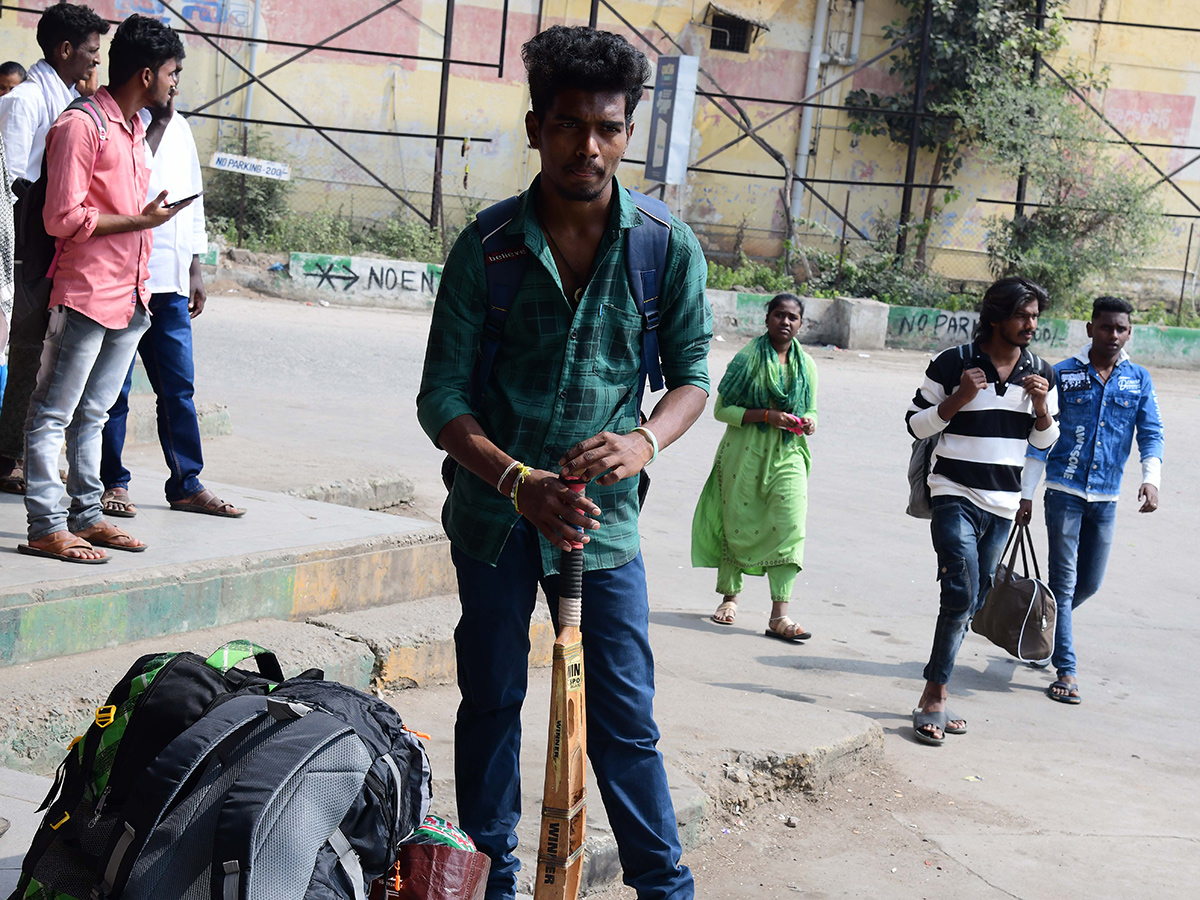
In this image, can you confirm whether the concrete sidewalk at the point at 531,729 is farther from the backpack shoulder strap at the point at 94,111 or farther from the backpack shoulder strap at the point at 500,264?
the backpack shoulder strap at the point at 94,111

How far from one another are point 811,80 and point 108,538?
20042 mm

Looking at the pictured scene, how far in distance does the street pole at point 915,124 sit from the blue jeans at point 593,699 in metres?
18.7

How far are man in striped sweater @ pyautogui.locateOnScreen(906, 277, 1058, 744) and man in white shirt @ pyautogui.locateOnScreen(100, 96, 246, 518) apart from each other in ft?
9.30

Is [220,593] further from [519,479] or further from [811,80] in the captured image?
[811,80]

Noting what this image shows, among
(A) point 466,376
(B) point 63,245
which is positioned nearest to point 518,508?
(A) point 466,376

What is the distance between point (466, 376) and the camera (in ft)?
8.76

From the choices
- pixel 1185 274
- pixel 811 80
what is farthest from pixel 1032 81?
pixel 1185 274

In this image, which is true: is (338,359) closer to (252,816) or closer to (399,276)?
(399,276)

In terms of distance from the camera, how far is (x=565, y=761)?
2.51m

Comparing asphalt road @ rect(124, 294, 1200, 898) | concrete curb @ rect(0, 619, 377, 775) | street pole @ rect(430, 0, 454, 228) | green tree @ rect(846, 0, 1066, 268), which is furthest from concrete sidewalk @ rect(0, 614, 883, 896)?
green tree @ rect(846, 0, 1066, 268)

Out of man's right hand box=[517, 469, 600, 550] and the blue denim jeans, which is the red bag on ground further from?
the blue denim jeans

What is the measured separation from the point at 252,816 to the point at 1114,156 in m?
23.2

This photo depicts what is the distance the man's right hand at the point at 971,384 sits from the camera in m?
4.89

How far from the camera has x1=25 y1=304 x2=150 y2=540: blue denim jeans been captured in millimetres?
4000
